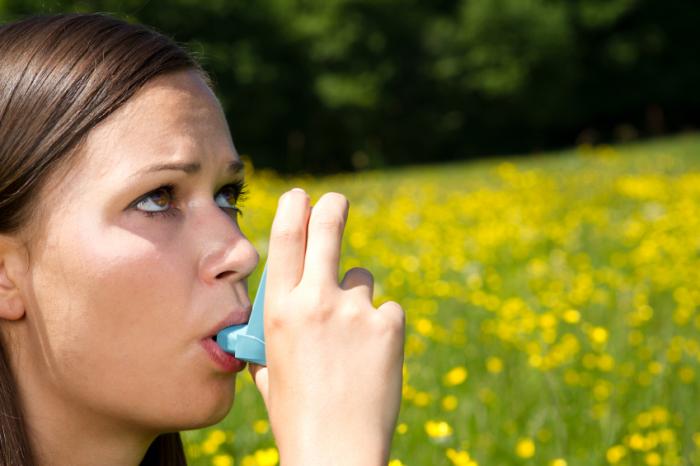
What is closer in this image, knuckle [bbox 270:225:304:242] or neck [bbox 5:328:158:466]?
knuckle [bbox 270:225:304:242]

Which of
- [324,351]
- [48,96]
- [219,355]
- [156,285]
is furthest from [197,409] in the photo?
[48,96]

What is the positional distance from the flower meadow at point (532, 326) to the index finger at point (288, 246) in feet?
2.73

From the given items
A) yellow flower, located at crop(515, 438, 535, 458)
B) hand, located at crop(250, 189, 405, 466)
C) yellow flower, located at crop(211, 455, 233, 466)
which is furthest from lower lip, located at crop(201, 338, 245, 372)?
yellow flower, located at crop(515, 438, 535, 458)

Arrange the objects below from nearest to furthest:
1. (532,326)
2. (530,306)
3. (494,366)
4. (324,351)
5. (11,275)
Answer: (324,351) → (11,275) → (494,366) → (532,326) → (530,306)

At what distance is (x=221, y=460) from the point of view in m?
2.64

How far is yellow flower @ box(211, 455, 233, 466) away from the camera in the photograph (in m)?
2.63

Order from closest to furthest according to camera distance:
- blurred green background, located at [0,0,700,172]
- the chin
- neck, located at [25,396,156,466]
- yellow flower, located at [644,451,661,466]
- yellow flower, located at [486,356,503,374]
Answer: the chin < neck, located at [25,396,156,466] < yellow flower, located at [644,451,661,466] < yellow flower, located at [486,356,503,374] < blurred green background, located at [0,0,700,172]

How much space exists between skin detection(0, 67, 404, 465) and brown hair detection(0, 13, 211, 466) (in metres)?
0.02

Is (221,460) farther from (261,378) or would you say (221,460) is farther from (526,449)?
(261,378)

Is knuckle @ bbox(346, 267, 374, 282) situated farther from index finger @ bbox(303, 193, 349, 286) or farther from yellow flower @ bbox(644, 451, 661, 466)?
yellow flower @ bbox(644, 451, 661, 466)

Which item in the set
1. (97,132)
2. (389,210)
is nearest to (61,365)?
(97,132)

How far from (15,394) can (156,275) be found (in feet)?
1.19

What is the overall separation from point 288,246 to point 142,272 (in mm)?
259

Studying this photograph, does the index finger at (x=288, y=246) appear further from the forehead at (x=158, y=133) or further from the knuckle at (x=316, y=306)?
the forehead at (x=158, y=133)
